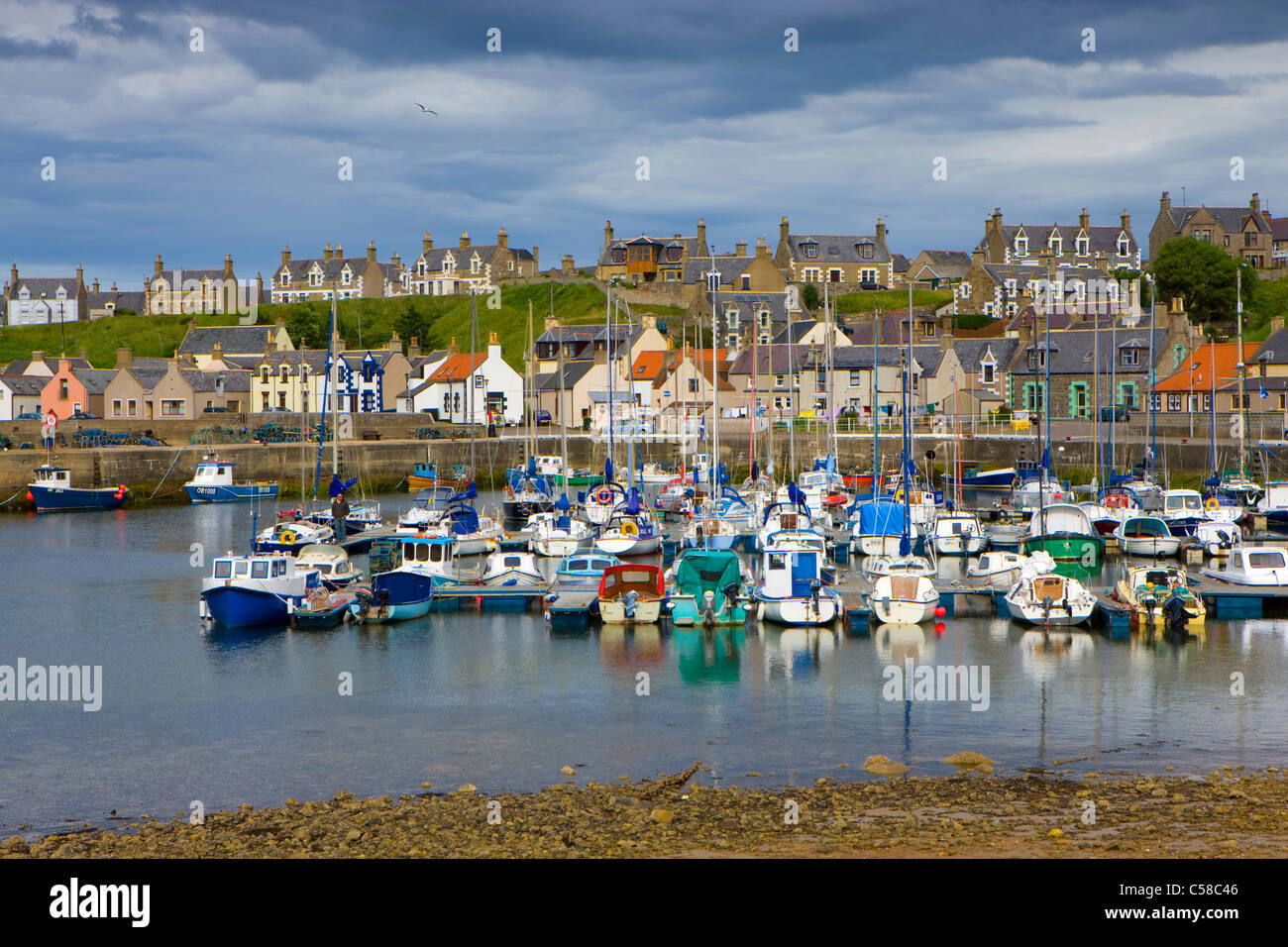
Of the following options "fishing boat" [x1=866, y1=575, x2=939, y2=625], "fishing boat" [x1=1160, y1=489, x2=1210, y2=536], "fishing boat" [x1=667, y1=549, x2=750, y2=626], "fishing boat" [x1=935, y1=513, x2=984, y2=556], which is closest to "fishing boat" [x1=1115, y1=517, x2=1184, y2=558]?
→ "fishing boat" [x1=1160, y1=489, x2=1210, y2=536]

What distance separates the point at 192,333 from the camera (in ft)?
369

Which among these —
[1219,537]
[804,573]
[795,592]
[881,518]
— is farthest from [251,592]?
[1219,537]

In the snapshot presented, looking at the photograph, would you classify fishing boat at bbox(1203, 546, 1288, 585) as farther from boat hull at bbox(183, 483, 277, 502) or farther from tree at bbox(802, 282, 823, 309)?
tree at bbox(802, 282, 823, 309)

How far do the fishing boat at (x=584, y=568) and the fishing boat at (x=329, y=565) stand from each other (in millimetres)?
6174

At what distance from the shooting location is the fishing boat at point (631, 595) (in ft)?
111

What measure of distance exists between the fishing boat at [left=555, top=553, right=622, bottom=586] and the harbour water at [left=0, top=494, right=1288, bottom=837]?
3.01 meters

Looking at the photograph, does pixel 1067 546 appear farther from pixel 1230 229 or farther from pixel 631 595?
pixel 1230 229

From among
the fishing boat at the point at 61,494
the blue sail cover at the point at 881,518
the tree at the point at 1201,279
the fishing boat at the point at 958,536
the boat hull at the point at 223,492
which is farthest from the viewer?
the tree at the point at 1201,279

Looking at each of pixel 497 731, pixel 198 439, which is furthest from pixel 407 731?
pixel 198 439

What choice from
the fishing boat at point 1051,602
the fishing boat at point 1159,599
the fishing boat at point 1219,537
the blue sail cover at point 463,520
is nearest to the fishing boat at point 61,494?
the blue sail cover at point 463,520

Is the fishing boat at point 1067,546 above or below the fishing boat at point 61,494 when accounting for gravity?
below

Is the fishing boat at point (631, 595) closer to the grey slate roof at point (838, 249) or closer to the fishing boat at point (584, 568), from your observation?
the fishing boat at point (584, 568)

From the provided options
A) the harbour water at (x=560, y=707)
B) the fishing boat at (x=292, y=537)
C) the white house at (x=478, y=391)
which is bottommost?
the harbour water at (x=560, y=707)
